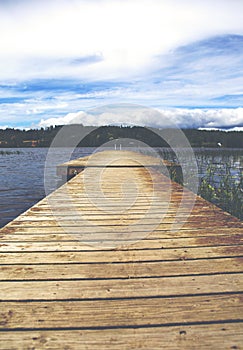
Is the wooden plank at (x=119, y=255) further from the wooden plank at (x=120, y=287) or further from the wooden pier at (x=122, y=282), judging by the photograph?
the wooden plank at (x=120, y=287)

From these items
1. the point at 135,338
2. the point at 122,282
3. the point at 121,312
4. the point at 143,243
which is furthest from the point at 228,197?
the point at 135,338

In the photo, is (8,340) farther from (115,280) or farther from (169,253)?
(169,253)

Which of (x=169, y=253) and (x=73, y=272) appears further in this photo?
(x=169, y=253)

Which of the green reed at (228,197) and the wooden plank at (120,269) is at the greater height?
the wooden plank at (120,269)

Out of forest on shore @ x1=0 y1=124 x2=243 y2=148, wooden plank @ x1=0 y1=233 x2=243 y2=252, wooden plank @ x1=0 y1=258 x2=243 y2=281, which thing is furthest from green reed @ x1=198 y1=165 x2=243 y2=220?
forest on shore @ x1=0 y1=124 x2=243 y2=148

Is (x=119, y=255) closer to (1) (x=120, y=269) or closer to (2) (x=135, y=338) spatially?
(1) (x=120, y=269)

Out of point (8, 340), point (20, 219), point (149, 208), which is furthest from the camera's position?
point (149, 208)

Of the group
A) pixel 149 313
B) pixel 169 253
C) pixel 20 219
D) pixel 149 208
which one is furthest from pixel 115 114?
pixel 149 313

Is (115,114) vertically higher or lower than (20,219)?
higher

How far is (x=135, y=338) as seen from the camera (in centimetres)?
172

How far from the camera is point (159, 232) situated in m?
3.53

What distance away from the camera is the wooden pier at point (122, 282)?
68.4 inches

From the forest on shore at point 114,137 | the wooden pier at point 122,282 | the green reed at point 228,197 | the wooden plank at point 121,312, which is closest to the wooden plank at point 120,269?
the wooden pier at point 122,282

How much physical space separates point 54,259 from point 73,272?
0.32 m
